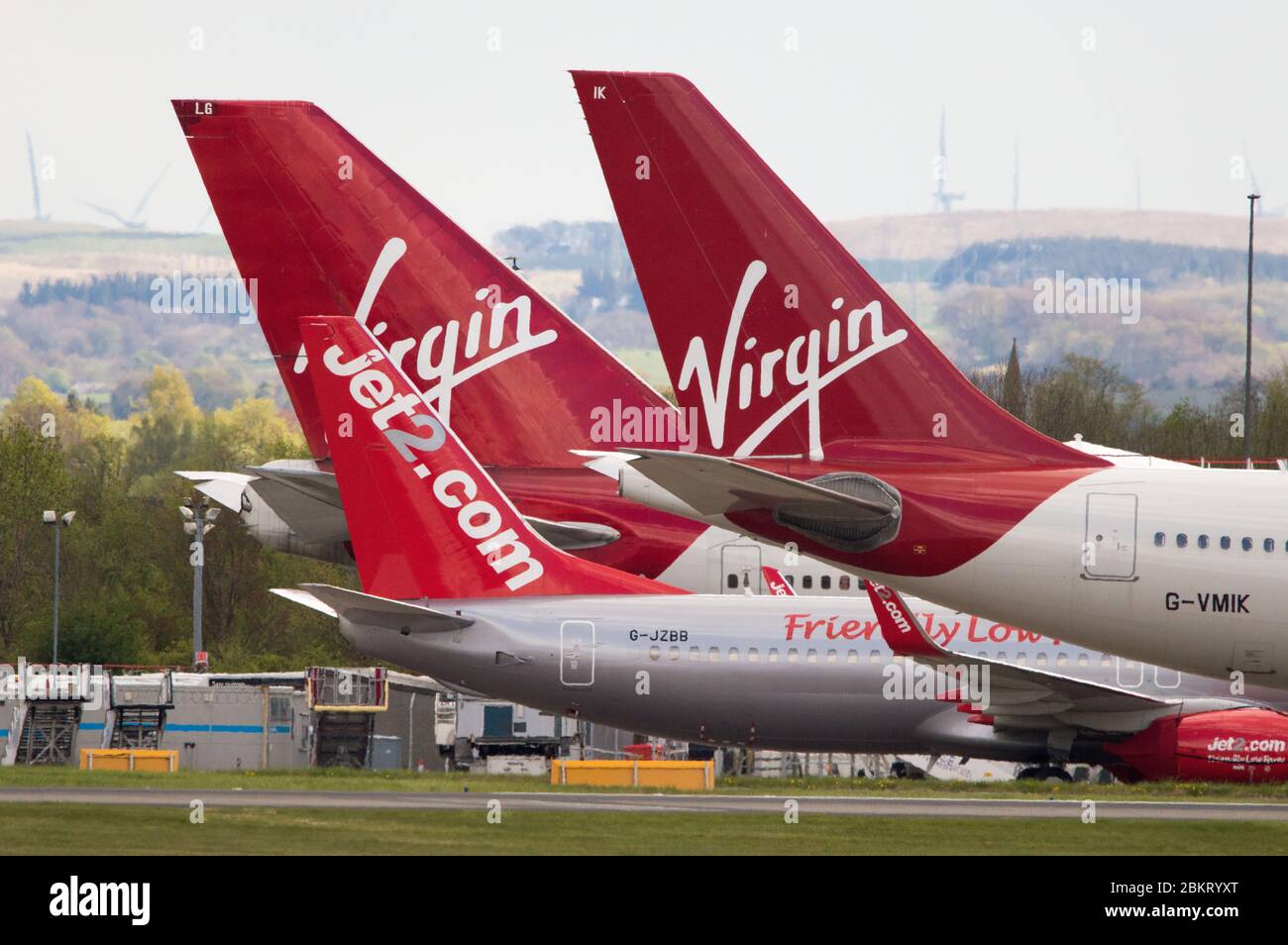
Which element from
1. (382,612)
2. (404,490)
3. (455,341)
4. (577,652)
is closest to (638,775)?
(577,652)

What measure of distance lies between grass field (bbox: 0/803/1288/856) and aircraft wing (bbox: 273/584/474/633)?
872 cm

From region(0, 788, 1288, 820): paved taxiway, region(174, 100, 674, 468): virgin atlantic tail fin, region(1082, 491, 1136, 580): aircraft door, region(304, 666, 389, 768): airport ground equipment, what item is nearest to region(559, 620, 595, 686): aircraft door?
region(174, 100, 674, 468): virgin atlantic tail fin

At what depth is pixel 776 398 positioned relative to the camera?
23.3 metres

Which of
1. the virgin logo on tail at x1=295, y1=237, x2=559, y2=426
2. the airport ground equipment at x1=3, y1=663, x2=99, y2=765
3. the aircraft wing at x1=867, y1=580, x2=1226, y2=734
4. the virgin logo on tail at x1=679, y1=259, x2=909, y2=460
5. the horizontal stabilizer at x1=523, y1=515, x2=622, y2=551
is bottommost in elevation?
the airport ground equipment at x1=3, y1=663, x2=99, y2=765

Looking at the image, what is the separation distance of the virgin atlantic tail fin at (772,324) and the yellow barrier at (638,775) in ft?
30.6

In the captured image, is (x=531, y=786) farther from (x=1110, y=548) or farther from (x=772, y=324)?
(x=1110, y=548)

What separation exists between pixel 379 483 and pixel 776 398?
420 inches

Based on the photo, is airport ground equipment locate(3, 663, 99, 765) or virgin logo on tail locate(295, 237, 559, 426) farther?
airport ground equipment locate(3, 663, 99, 765)

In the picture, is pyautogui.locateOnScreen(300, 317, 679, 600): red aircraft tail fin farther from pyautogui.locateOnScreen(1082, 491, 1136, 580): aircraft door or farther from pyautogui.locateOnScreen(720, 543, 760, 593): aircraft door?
pyautogui.locateOnScreen(1082, 491, 1136, 580): aircraft door

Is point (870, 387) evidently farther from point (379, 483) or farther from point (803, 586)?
point (803, 586)

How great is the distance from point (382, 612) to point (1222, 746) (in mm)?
13642

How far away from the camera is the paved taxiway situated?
23.9 metres
